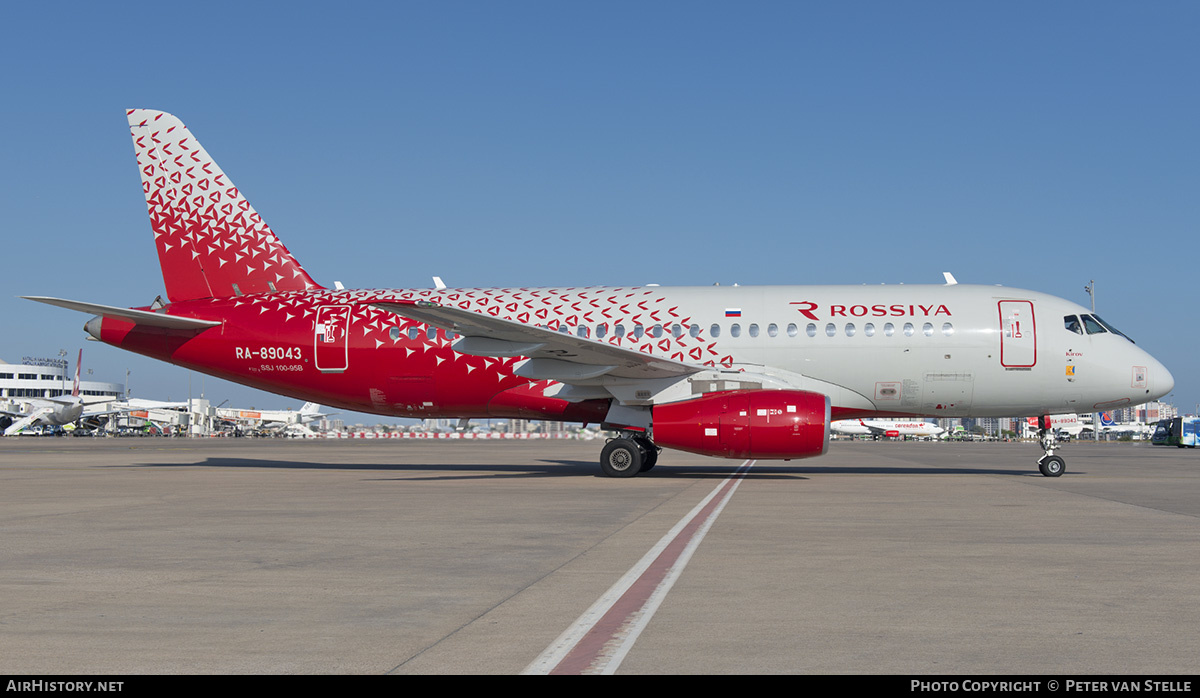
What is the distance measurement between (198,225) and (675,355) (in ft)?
39.7

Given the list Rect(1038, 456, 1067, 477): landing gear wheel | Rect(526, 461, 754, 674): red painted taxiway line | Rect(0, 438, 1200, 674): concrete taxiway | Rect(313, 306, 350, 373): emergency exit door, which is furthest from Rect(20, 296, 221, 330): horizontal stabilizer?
Rect(1038, 456, 1067, 477): landing gear wheel

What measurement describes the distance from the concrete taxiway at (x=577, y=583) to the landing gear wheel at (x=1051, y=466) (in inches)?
232

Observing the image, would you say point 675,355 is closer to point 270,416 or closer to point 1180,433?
point 1180,433

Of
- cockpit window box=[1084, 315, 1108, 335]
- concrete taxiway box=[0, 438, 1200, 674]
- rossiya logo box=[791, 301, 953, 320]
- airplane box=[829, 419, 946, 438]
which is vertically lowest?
concrete taxiway box=[0, 438, 1200, 674]

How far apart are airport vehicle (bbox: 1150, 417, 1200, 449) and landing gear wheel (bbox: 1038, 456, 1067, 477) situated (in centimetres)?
4443

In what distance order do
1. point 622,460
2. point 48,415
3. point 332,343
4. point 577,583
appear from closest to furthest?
point 577,583
point 622,460
point 332,343
point 48,415

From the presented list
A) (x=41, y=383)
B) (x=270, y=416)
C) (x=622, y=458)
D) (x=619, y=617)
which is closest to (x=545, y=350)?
(x=622, y=458)

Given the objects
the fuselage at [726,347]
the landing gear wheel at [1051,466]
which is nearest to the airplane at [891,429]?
the landing gear wheel at [1051,466]

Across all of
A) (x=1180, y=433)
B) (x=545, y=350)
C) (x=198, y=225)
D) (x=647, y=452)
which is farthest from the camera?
(x=1180, y=433)

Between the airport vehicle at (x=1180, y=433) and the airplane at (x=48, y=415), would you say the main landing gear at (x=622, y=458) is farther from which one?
the airplane at (x=48, y=415)

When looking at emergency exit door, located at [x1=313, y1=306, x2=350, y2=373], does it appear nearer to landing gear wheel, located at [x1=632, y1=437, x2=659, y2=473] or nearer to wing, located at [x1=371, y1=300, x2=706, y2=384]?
wing, located at [x1=371, y1=300, x2=706, y2=384]

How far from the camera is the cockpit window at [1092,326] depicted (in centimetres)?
2014

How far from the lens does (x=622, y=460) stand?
1994 centimetres

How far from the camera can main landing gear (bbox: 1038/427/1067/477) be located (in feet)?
66.4
